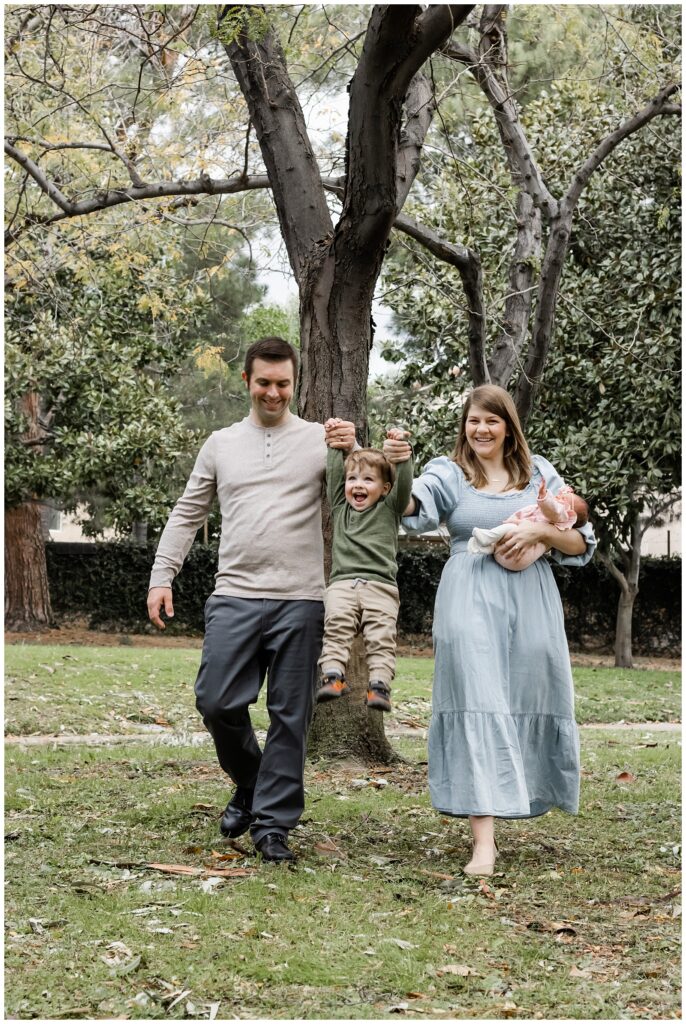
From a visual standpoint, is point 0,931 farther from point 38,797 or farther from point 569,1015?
point 38,797

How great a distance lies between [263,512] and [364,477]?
516 millimetres

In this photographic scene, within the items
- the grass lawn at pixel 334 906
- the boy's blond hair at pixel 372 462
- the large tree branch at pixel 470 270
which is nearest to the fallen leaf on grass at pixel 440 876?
the grass lawn at pixel 334 906

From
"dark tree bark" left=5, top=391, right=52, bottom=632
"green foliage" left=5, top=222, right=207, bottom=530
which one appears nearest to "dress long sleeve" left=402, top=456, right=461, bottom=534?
"green foliage" left=5, top=222, right=207, bottom=530

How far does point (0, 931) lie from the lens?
3.85 meters

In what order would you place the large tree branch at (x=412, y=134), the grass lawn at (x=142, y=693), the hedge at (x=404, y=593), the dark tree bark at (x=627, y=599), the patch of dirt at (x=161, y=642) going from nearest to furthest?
the large tree branch at (x=412, y=134), the grass lawn at (x=142, y=693), the dark tree bark at (x=627, y=599), the patch of dirt at (x=161, y=642), the hedge at (x=404, y=593)

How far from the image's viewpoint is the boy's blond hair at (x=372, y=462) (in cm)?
466

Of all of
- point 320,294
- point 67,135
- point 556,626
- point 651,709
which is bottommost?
point 651,709

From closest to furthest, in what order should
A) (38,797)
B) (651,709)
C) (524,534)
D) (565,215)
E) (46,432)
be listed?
(524,534) → (38,797) → (565,215) → (651,709) → (46,432)

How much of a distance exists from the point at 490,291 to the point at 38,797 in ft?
30.4

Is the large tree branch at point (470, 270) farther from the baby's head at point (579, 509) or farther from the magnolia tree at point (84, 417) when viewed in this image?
the magnolia tree at point (84, 417)

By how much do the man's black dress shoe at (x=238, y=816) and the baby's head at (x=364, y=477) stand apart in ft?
5.01

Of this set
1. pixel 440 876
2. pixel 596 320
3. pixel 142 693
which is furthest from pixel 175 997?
pixel 596 320

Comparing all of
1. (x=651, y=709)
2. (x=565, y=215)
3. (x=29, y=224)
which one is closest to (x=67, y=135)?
(x=29, y=224)

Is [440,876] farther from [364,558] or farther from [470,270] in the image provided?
[470,270]
